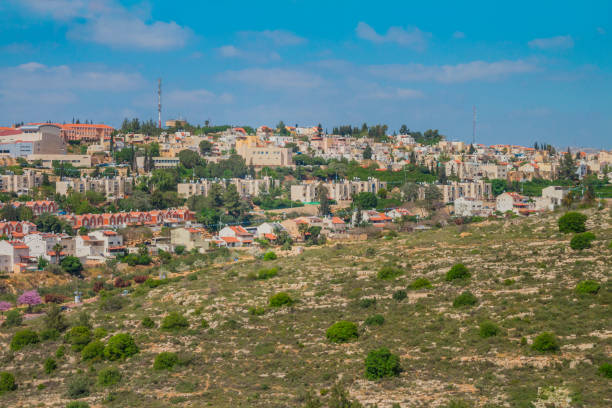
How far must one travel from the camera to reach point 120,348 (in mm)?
31016

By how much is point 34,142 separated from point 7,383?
84407 mm

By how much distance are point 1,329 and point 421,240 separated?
2765 centimetres

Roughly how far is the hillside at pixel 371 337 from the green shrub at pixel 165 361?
19 centimetres

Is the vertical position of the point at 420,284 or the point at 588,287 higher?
the point at 588,287

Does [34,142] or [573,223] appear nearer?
[573,223]

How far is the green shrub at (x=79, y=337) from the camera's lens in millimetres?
33281

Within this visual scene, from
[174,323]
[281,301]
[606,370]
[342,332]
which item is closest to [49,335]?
[174,323]

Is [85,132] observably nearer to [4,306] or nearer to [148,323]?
[4,306]

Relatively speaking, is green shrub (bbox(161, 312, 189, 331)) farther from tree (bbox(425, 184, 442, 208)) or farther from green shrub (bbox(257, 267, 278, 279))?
tree (bbox(425, 184, 442, 208))

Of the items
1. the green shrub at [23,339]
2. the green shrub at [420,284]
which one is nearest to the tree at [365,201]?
the green shrub at [420,284]

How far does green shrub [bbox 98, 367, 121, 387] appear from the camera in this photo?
27812 millimetres

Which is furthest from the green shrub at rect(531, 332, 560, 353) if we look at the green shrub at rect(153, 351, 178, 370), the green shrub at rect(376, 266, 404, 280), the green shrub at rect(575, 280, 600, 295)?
the green shrub at rect(153, 351, 178, 370)

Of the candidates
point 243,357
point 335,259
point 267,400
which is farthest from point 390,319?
point 335,259

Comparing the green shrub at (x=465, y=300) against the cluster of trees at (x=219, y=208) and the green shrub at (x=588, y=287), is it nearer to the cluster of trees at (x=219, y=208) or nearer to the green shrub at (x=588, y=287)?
the green shrub at (x=588, y=287)
